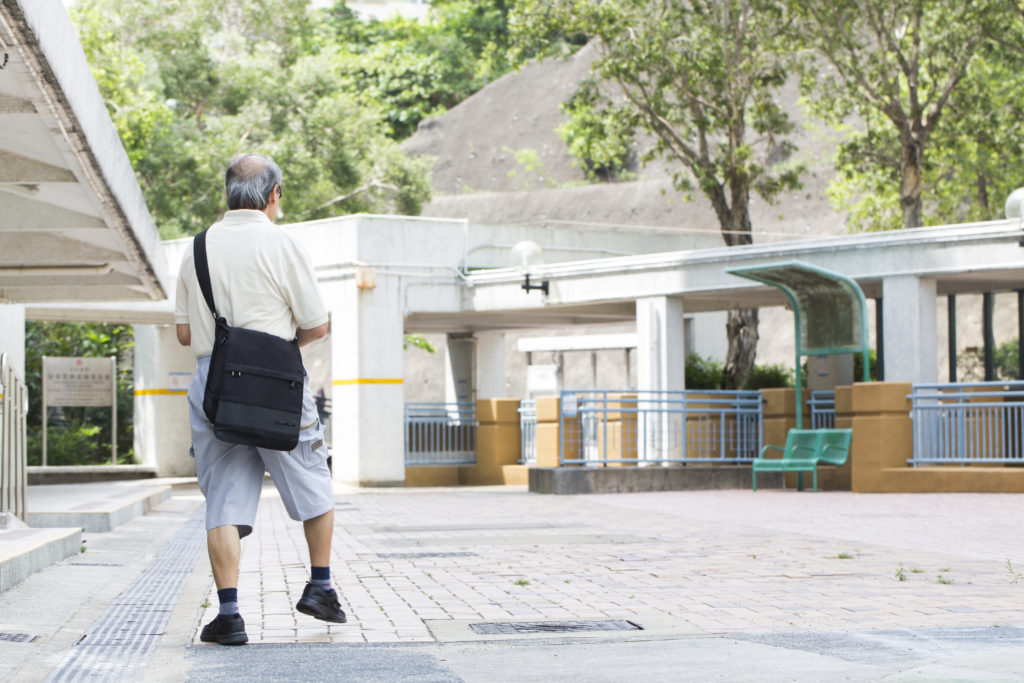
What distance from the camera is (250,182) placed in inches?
211

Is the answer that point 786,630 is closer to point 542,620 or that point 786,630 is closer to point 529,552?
point 542,620

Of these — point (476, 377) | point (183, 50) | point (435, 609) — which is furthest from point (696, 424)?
point (183, 50)

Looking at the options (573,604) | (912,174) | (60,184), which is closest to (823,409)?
(912,174)

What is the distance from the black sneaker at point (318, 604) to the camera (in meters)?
5.30

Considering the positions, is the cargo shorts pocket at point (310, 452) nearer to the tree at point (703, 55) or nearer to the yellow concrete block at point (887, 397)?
the yellow concrete block at point (887, 397)

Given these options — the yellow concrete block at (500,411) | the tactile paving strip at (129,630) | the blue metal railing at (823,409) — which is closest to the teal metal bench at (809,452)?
the blue metal railing at (823,409)

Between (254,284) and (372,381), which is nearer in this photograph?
(254,284)

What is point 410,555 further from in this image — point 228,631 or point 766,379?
point 766,379

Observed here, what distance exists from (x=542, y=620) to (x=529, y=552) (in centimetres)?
339

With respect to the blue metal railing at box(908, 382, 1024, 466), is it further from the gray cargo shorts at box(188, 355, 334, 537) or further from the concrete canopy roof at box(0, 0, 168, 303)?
the gray cargo shorts at box(188, 355, 334, 537)

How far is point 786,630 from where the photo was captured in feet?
17.7

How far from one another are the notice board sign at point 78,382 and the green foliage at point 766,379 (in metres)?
11.4

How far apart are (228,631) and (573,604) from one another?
1.87 metres

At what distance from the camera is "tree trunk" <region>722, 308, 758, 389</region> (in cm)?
2755
